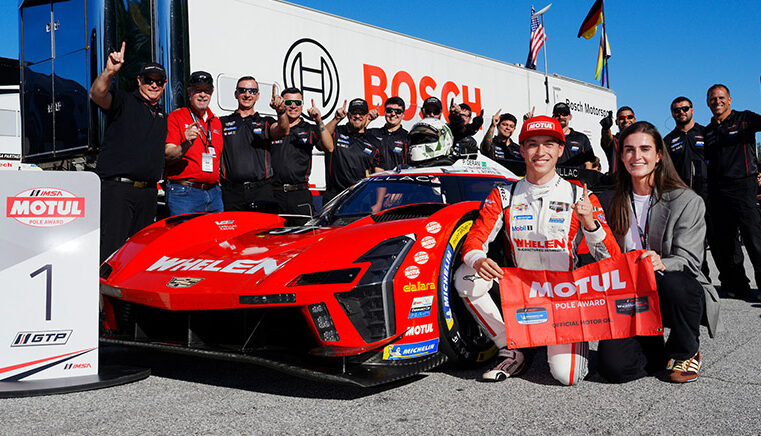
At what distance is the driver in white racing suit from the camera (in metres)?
3.14

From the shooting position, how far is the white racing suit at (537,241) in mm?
3135

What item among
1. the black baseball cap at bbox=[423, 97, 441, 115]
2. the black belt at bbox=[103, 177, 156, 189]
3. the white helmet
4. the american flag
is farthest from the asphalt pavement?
the american flag

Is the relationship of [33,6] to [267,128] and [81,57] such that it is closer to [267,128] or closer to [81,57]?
[81,57]

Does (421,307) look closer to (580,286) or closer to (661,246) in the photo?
(580,286)

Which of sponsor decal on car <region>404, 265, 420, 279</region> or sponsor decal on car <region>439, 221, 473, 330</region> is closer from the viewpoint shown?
sponsor decal on car <region>404, 265, 420, 279</region>

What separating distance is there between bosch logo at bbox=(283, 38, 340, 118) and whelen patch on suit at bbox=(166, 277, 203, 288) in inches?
203

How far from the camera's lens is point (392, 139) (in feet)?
21.9

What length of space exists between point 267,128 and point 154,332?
9.08ft

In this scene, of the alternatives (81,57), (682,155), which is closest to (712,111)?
(682,155)

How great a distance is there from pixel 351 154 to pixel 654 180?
11.5ft

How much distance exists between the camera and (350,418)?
2.61 m

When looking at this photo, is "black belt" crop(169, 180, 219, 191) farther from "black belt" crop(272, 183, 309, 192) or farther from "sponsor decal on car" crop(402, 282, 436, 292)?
"sponsor decal on car" crop(402, 282, 436, 292)

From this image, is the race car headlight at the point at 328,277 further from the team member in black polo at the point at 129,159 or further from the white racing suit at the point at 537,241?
the team member in black polo at the point at 129,159

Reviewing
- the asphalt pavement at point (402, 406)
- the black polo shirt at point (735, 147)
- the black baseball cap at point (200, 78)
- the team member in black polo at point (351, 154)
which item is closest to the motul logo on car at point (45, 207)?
the asphalt pavement at point (402, 406)
